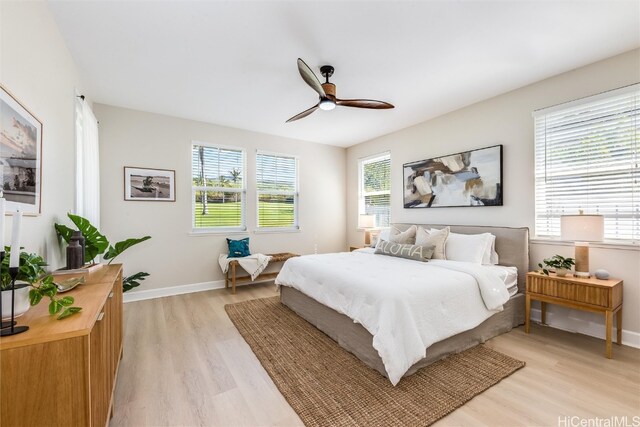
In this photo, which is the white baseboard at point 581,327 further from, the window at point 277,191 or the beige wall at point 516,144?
the window at point 277,191

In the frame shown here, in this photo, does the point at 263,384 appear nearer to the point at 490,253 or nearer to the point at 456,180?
the point at 490,253

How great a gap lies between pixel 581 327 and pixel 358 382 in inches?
98.6

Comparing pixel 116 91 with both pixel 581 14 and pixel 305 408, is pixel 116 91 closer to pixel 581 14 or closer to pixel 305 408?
pixel 305 408

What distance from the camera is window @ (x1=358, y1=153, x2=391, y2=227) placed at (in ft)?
A: 17.1

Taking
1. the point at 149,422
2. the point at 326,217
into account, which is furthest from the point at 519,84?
the point at 149,422

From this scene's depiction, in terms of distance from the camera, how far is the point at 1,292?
960mm

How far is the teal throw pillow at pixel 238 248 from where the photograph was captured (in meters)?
4.56

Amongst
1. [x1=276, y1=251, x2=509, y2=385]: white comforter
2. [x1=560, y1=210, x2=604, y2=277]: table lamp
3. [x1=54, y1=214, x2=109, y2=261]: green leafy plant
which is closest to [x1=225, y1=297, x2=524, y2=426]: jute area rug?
[x1=276, y1=251, x2=509, y2=385]: white comforter

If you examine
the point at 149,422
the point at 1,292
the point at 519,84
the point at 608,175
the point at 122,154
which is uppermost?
the point at 519,84

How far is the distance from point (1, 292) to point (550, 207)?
4240 millimetres

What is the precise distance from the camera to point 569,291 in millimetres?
2590

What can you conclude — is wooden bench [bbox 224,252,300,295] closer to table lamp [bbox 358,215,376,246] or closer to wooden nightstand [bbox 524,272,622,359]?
table lamp [bbox 358,215,376,246]

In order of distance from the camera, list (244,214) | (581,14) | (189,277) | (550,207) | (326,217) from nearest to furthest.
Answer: (581,14) → (550,207) → (189,277) → (244,214) → (326,217)

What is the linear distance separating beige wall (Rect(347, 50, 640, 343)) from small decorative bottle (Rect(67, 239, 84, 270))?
415cm
